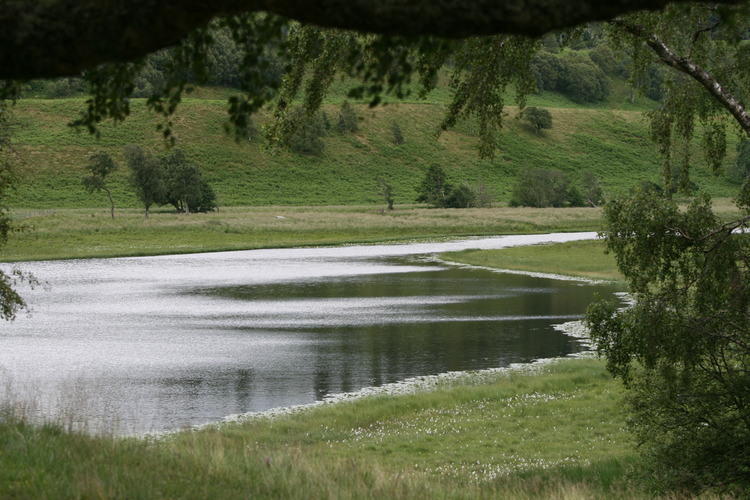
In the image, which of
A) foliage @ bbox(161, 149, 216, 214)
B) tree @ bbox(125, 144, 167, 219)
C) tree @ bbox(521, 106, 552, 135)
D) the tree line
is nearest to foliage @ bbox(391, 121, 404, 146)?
tree @ bbox(521, 106, 552, 135)

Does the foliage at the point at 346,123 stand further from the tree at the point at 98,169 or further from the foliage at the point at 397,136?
the tree at the point at 98,169

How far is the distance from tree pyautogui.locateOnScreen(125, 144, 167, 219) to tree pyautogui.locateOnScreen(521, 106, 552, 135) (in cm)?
9952

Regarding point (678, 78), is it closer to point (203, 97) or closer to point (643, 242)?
point (643, 242)

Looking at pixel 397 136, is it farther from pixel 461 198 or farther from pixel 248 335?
pixel 248 335

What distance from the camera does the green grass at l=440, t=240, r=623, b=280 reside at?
5519 cm

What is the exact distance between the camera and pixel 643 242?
1347 cm

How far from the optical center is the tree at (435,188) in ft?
392

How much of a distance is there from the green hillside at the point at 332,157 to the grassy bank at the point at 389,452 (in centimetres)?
Answer: 9545

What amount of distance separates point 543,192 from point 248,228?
53307 millimetres

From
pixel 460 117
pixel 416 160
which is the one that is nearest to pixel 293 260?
pixel 460 117

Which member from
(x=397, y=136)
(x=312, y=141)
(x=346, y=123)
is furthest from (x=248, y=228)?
(x=397, y=136)

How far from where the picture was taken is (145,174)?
310 feet

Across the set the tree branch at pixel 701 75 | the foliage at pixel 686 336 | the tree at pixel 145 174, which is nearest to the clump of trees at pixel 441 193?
the tree at pixel 145 174

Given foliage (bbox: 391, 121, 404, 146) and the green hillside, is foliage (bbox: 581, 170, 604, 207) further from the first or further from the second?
foliage (bbox: 391, 121, 404, 146)
